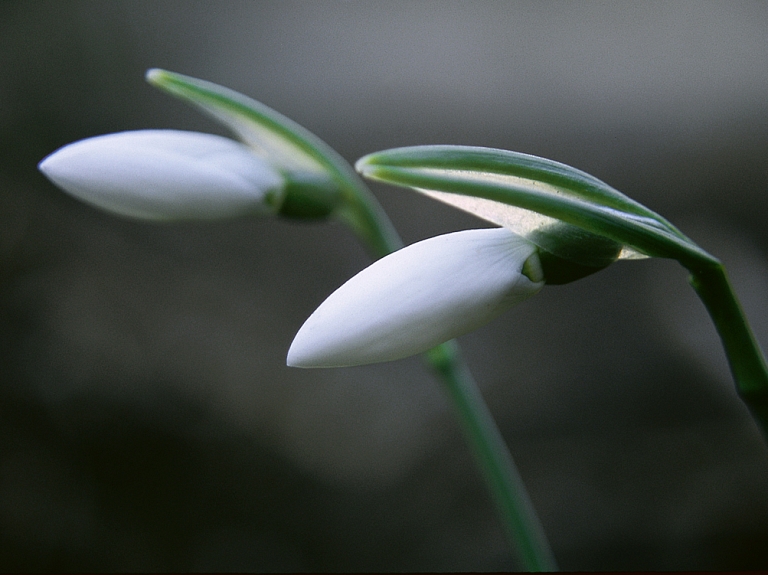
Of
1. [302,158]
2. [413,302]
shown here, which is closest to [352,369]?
[302,158]

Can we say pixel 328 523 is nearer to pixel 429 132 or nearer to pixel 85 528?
pixel 85 528

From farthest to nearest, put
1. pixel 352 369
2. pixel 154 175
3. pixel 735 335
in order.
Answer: pixel 352 369 → pixel 154 175 → pixel 735 335

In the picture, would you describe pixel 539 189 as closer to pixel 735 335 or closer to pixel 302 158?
pixel 735 335

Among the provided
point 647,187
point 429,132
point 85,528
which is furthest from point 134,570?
point 647,187

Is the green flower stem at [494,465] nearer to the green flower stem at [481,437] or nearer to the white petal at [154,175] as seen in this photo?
the green flower stem at [481,437]

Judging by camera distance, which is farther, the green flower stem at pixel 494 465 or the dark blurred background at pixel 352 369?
the dark blurred background at pixel 352 369

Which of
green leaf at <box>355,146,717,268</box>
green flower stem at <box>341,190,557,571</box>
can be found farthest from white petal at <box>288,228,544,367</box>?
green flower stem at <box>341,190,557,571</box>

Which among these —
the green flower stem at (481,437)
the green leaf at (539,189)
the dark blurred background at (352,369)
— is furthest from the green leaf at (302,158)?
the dark blurred background at (352,369)
